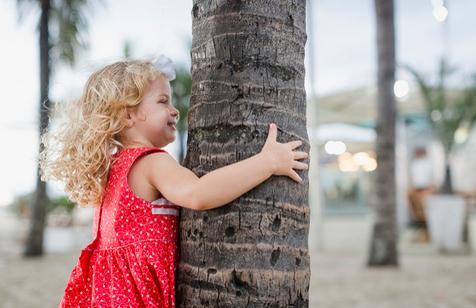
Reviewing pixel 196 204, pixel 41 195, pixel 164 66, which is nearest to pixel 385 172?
pixel 164 66

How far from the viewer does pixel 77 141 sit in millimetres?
1947

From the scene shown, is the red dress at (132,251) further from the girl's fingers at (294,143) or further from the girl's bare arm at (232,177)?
the girl's fingers at (294,143)

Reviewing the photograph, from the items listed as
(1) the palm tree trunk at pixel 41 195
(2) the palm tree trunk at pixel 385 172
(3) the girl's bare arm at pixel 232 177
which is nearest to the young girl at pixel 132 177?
(3) the girl's bare arm at pixel 232 177

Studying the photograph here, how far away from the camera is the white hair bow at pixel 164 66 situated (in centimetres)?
199

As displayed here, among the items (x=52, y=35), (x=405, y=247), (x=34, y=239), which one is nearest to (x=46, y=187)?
(x=34, y=239)

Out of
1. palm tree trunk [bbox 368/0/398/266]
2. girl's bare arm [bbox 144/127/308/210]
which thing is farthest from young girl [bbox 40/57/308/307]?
palm tree trunk [bbox 368/0/398/266]

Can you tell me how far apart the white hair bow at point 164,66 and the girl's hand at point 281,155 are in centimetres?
52

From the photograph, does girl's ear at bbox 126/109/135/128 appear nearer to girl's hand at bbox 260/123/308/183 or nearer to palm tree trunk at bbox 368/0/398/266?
girl's hand at bbox 260/123/308/183

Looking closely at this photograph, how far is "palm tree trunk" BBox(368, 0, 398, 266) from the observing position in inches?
308

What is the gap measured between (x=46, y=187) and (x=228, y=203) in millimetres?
9841

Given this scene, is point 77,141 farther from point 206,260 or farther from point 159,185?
point 206,260

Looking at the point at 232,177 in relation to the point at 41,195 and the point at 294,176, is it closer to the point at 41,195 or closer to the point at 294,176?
the point at 294,176

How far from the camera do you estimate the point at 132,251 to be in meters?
1.78

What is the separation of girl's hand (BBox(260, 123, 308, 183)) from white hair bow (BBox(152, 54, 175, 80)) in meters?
0.52
